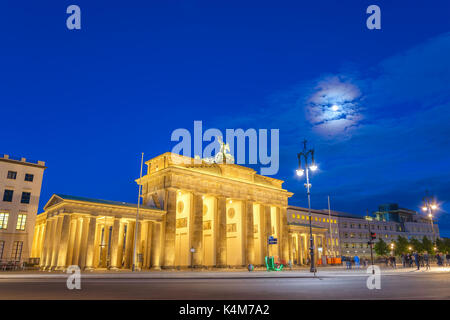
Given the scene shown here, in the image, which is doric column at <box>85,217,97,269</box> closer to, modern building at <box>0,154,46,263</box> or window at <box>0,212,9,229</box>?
modern building at <box>0,154,46,263</box>

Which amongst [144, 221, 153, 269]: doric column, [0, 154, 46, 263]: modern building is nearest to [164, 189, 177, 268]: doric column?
[144, 221, 153, 269]: doric column

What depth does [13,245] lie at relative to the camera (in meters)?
47.4

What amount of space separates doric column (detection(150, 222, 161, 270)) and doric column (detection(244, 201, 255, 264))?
16.9 meters

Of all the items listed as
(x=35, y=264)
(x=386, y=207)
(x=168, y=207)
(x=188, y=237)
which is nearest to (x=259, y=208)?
(x=188, y=237)

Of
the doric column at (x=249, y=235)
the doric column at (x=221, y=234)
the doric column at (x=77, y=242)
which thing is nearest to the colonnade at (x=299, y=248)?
the doric column at (x=249, y=235)

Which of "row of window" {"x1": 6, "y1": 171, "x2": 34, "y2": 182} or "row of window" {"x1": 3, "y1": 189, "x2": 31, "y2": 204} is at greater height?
"row of window" {"x1": 6, "y1": 171, "x2": 34, "y2": 182}

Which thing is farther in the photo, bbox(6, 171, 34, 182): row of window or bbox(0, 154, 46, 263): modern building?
bbox(6, 171, 34, 182): row of window

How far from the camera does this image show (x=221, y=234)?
173 ft

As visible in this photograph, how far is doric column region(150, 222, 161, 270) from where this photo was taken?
44.8m

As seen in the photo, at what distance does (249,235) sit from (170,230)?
1604 cm

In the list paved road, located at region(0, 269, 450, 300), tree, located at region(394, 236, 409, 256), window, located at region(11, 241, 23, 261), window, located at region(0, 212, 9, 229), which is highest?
window, located at region(0, 212, 9, 229)

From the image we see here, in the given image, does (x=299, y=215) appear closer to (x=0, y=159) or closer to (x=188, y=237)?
(x=188, y=237)
